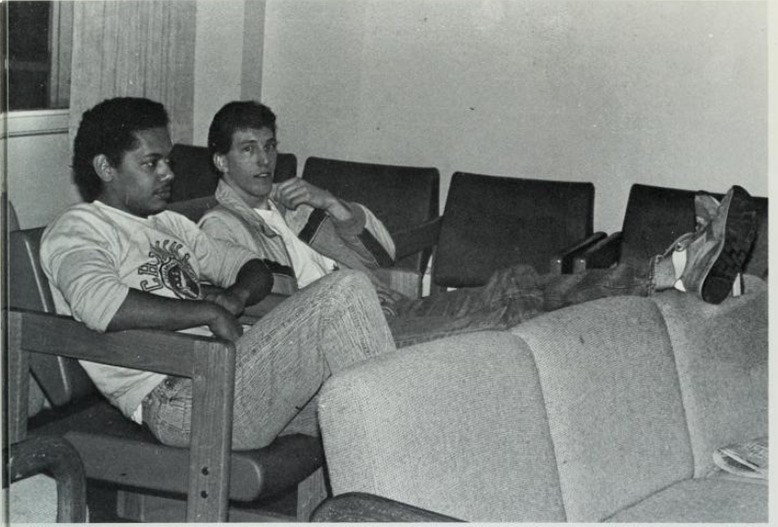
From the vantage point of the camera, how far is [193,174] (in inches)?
161

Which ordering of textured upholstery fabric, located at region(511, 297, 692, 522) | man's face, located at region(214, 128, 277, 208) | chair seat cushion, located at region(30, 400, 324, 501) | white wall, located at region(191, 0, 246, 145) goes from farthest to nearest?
white wall, located at region(191, 0, 246, 145), man's face, located at region(214, 128, 277, 208), chair seat cushion, located at region(30, 400, 324, 501), textured upholstery fabric, located at region(511, 297, 692, 522)

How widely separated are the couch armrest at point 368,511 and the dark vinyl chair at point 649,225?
6.92ft

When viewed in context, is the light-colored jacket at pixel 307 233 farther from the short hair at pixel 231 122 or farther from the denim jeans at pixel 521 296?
the denim jeans at pixel 521 296

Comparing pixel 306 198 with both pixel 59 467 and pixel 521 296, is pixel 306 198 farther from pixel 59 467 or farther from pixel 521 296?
pixel 59 467

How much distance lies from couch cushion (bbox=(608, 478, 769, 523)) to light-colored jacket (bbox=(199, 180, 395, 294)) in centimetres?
117

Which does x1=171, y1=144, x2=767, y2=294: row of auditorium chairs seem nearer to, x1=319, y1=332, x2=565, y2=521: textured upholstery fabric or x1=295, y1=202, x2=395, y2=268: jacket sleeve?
x1=295, y1=202, x2=395, y2=268: jacket sleeve

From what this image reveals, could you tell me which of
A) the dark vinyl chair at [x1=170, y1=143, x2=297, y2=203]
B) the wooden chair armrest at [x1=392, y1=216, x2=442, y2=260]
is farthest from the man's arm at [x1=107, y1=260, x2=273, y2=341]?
the dark vinyl chair at [x1=170, y1=143, x2=297, y2=203]

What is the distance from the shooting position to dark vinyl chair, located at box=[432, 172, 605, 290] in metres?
3.66

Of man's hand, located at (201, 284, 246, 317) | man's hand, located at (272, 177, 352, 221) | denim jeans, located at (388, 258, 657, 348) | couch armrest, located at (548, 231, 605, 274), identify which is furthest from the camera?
couch armrest, located at (548, 231, 605, 274)

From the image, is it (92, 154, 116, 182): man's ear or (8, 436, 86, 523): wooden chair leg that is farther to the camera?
(92, 154, 116, 182): man's ear

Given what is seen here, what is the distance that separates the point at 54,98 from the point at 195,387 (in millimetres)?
2304

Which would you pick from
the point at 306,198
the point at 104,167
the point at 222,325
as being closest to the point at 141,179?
the point at 104,167

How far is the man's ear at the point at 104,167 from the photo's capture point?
94.3 inches

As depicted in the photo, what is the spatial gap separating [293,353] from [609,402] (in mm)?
637
